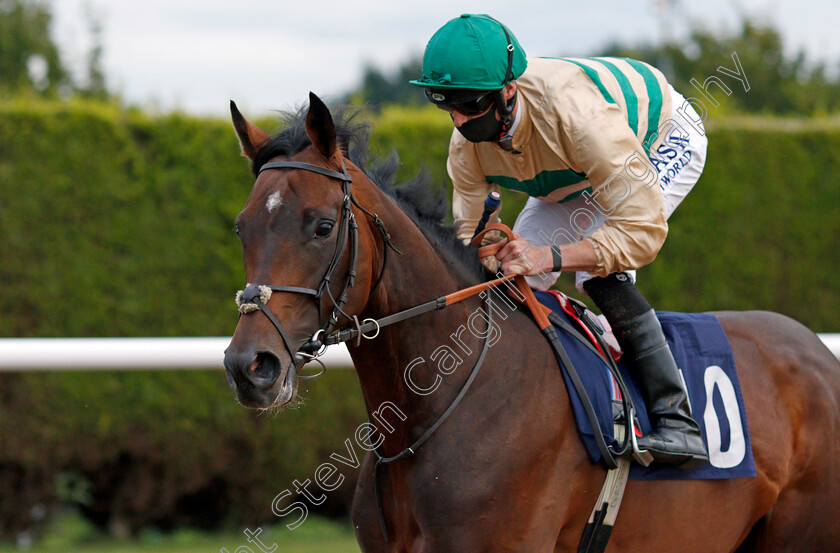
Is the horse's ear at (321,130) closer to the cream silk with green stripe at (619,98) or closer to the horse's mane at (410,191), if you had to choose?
the horse's mane at (410,191)

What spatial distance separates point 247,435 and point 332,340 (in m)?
4.05

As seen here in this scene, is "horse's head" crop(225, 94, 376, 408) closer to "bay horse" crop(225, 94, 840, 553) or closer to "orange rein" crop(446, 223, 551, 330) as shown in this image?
"bay horse" crop(225, 94, 840, 553)

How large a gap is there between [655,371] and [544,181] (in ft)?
2.31

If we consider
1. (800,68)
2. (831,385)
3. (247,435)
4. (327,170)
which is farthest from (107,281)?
(800,68)

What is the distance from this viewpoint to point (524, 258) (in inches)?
103

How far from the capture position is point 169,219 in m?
5.95

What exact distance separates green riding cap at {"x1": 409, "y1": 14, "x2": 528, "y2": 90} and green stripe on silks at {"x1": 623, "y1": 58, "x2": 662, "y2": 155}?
61 cm

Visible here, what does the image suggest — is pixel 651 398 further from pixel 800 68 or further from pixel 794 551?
pixel 800 68

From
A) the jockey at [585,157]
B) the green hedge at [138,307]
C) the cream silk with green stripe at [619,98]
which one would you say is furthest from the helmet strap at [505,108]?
the green hedge at [138,307]

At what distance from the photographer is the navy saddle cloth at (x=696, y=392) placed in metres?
2.56

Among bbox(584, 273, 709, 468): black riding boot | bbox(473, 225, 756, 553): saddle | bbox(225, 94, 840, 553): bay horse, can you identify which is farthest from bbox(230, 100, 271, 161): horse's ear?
bbox(584, 273, 709, 468): black riding boot

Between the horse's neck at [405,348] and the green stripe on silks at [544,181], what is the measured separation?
0.58 metres

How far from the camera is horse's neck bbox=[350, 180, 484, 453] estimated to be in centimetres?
240

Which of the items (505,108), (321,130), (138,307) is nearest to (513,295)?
(505,108)
